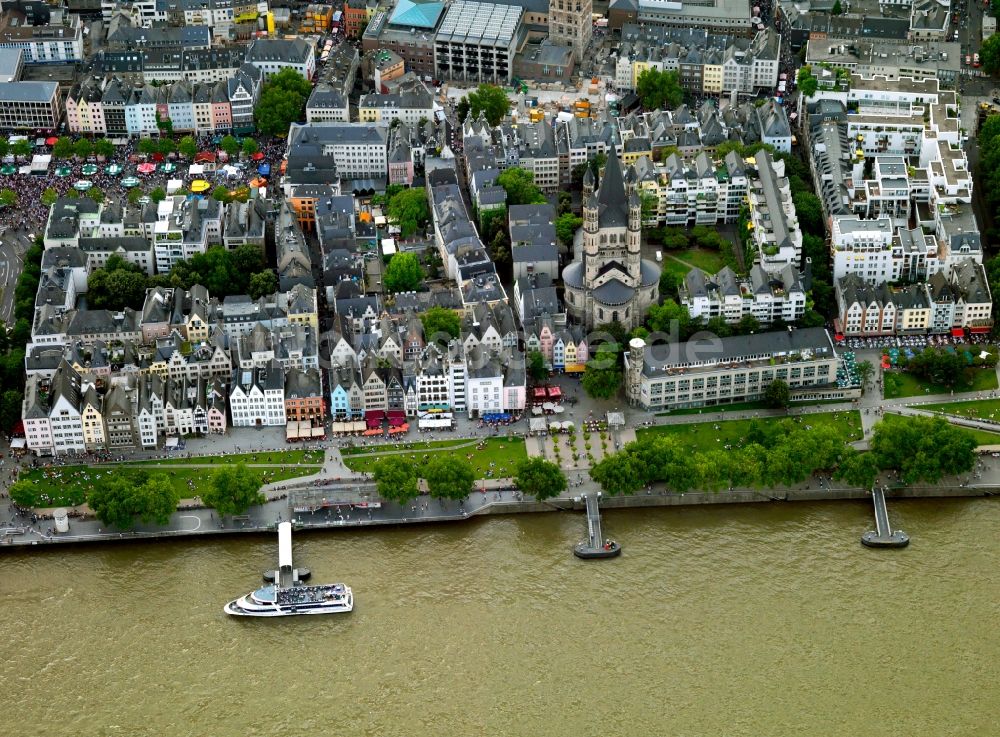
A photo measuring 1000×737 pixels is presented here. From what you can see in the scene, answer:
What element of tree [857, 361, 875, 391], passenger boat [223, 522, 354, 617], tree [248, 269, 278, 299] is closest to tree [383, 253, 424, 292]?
tree [248, 269, 278, 299]

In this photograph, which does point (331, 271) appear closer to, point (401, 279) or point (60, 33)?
point (401, 279)

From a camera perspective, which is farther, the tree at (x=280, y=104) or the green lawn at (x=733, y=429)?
the tree at (x=280, y=104)

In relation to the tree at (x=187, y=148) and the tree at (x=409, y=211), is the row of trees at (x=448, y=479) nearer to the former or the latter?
the tree at (x=409, y=211)

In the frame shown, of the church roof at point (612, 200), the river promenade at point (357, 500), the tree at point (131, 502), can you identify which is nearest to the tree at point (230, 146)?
the church roof at point (612, 200)

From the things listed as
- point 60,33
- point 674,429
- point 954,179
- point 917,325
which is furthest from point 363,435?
point 60,33

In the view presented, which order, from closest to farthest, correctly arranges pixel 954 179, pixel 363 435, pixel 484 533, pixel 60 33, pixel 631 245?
pixel 484 533, pixel 363 435, pixel 631 245, pixel 954 179, pixel 60 33
